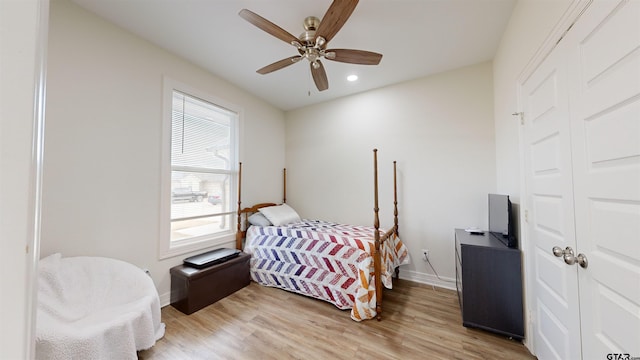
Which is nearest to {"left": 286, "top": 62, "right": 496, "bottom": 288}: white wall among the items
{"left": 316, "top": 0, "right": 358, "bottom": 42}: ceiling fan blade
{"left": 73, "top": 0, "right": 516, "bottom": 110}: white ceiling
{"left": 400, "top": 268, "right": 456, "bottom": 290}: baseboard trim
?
{"left": 400, "top": 268, "right": 456, "bottom": 290}: baseboard trim

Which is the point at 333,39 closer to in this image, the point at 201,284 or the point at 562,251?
the point at 562,251

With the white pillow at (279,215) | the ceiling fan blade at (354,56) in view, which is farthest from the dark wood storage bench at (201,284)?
the ceiling fan blade at (354,56)

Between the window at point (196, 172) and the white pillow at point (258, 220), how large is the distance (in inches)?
10.8

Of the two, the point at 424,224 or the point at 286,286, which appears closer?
the point at 286,286

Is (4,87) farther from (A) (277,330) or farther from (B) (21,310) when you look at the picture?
(A) (277,330)

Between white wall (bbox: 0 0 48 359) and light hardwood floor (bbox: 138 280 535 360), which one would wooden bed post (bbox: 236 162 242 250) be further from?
white wall (bbox: 0 0 48 359)

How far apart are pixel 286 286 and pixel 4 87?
2783mm

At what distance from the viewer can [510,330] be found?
1.83 metres

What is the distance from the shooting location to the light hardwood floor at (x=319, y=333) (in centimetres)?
173

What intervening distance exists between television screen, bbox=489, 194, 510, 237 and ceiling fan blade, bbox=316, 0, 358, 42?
78.7 inches

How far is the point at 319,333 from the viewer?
1971mm

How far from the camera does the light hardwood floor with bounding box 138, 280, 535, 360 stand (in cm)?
173

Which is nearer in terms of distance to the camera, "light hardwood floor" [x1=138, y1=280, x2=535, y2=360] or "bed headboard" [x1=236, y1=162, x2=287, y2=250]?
"light hardwood floor" [x1=138, y1=280, x2=535, y2=360]

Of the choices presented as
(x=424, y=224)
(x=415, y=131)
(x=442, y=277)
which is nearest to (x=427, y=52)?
(x=415, y=131)
